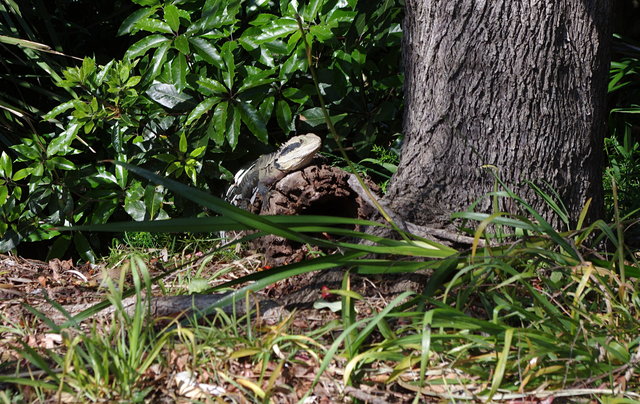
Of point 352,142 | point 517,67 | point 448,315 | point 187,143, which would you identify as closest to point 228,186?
point 187,143

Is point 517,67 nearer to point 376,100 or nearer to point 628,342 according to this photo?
point 628,342

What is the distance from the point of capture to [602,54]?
8.00 feet

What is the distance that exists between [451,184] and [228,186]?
1.45 meters

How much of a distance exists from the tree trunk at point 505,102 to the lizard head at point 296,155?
2.07 ft

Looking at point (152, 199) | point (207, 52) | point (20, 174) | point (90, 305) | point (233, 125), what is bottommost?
point (90, 305)

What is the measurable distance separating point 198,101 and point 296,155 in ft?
2.34

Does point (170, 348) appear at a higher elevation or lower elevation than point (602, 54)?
lower

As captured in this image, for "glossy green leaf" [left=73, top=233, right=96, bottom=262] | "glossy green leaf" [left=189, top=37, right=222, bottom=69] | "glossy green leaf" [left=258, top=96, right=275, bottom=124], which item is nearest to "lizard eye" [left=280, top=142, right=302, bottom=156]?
"glossy green leaf" [left=258, top=96, right=275, bottom=124]

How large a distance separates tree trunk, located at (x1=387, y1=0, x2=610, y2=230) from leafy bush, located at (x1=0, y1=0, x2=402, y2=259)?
79 cm

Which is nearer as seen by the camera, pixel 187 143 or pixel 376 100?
pixel 187 143

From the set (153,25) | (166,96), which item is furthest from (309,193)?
(153,25)

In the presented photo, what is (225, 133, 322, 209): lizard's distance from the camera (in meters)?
3.05

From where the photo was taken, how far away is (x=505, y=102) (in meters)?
2.38

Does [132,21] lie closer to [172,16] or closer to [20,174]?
[172,16]
